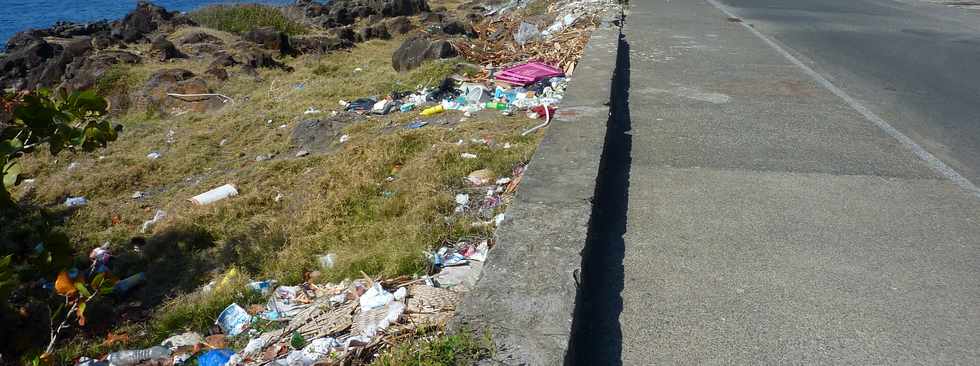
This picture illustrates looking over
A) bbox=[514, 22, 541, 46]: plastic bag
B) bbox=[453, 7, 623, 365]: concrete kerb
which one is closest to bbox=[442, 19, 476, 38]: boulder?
bbox=[514, 22, 541, 46]: plastic bag

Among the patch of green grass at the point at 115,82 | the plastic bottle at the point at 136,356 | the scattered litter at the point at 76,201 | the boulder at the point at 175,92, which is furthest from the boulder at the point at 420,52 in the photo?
the plastic bottle at the point at 136,356

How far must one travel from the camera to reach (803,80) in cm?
804

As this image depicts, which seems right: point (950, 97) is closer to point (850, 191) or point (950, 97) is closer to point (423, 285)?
point (850, 191)

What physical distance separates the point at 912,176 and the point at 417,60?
7965 millimetres

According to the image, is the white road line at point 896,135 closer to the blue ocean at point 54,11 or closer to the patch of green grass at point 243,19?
the patch of green grass at point 243,19

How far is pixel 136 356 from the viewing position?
374 centimetres

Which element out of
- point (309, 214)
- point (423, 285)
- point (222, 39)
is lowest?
point (222, 39)

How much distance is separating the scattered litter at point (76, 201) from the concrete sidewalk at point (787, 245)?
5.67 m

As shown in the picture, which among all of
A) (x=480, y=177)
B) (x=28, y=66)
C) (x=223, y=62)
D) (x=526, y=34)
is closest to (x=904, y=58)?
(x=526, y=34)

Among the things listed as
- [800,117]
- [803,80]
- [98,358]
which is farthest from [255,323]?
[803,80]

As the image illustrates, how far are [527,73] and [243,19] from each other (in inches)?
671

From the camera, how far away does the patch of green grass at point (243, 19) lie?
72.1ft

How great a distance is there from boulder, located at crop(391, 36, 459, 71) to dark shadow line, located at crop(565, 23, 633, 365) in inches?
244

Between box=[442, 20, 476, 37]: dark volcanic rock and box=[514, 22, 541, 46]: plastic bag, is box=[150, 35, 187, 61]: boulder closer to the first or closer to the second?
box=[442, 20, 476, 37]: dark volcanic rock
